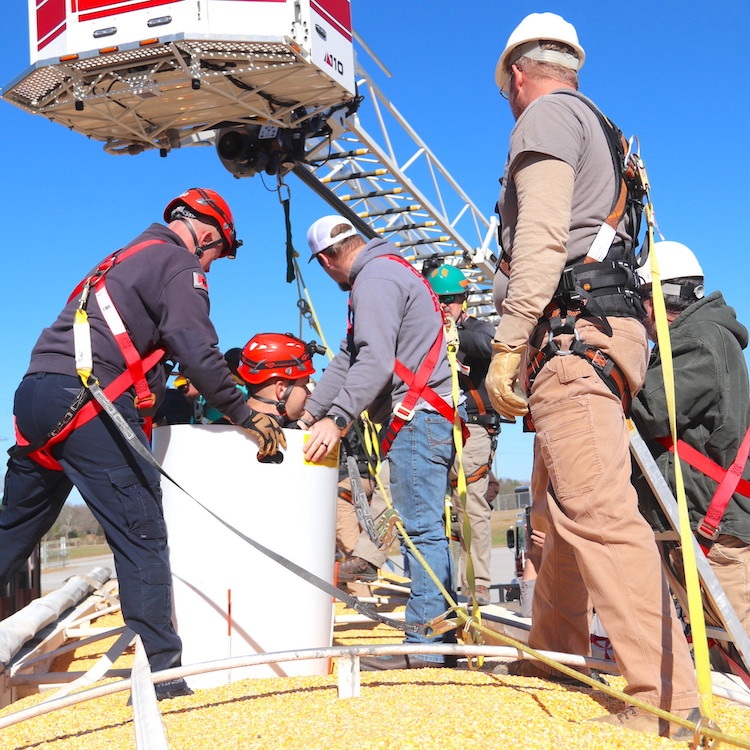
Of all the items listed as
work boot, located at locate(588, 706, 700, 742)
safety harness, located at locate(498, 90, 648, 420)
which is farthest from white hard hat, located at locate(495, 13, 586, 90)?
work boot, located at locate(588, 706, 700, 742)

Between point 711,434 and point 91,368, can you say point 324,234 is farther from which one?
point 711,434

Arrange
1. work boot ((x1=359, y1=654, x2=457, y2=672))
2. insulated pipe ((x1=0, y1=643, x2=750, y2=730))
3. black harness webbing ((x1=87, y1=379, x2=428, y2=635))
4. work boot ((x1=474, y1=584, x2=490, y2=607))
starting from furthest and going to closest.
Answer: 1. work boot ((x1=474, y1=584, x2=490, y2=607))
2. work boot ((x1=359, y1=654, x2=457, y2=672))
3. black harness webbing ((x1=87, y1=379, x2=428, y2=635))
4. insulated pipe ((x1=0, y1=643, x2=750, y2=730))

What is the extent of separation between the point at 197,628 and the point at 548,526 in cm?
148

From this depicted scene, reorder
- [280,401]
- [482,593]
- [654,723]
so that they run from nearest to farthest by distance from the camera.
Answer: [654,723] → [280,401] → [482,593]

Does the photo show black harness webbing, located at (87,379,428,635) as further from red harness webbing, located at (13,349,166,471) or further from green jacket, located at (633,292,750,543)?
green jacket, located at (633,292,750,543)

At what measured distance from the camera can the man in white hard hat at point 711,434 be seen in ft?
12.3

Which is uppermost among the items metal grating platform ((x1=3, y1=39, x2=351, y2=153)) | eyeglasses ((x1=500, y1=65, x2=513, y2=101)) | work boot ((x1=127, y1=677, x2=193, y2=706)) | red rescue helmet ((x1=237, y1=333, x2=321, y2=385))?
metal grating platform ((x1=3, y1=39, x2=351, y2=153))

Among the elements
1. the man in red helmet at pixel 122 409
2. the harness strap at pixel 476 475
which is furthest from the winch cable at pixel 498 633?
the harness strap at pixel 476 475

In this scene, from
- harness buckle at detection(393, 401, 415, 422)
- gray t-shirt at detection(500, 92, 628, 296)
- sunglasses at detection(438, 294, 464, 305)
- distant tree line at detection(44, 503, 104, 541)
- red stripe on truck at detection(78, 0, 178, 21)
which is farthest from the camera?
distant tree line at detection(44, 503, 104, 541)

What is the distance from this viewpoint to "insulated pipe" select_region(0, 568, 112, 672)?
4.33 metres

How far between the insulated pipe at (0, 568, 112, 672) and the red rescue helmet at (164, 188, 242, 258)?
2184 mm

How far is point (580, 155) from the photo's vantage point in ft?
10.2

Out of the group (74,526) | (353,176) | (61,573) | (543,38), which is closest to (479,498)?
(543,38)

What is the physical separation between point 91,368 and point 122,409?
206 millimetres
